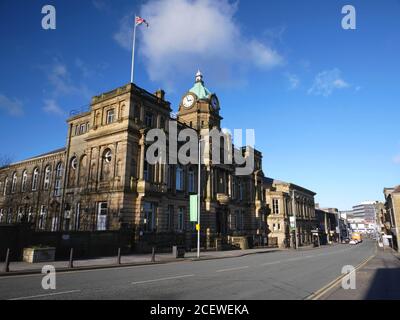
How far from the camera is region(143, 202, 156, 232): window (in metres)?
33.5

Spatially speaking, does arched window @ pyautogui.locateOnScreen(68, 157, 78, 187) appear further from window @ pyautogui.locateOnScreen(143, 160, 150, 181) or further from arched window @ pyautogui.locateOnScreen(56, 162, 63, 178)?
window @ pyautogui.locateOnScreen(143, 160, 150, 181)

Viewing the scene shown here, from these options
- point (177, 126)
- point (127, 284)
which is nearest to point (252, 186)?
point (177, 126)

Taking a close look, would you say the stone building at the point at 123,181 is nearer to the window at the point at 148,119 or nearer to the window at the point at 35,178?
the window at the point at 35,178

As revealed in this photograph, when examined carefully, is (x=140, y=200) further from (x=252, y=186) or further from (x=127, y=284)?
(x=252, y=186)

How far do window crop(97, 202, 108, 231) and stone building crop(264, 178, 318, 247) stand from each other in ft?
119

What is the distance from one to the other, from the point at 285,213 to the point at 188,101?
106 feet

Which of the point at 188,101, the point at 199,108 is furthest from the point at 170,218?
the point at 188,101

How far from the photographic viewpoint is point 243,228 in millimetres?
54188

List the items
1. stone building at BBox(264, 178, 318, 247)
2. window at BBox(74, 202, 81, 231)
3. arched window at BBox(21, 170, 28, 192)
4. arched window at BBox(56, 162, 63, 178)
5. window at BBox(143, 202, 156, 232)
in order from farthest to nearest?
stone building at BBox(264, 178, 318, 247) → arched window at BBox(21, 170, 28, 192) → arched window at BBox(56, 162, 63, 178) → window at BBox(74, 202, 81, 231) → window at BBox(143, 202, 156, 232)

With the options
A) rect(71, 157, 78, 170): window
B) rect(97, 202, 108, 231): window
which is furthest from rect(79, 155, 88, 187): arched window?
rect(97, 202, 108, 231): window

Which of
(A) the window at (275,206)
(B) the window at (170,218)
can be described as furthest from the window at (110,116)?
(A) the window at (275,206)

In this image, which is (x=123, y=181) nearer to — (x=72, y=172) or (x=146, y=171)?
(x=146, y=171)

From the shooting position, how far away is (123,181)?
31594 mm
